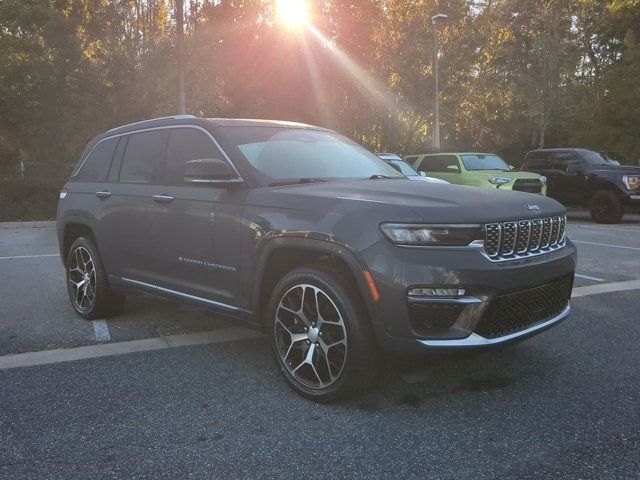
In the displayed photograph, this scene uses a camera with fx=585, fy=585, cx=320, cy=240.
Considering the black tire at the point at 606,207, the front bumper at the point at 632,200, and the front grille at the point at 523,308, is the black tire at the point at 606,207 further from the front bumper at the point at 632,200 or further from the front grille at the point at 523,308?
the front grille at the point at 523,308

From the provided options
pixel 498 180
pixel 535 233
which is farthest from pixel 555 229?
pixel 498 180

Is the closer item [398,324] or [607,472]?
[607,472]

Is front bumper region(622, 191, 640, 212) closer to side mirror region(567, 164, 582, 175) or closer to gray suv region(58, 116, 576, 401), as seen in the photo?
side mirror region(567, 164, 582, 175)

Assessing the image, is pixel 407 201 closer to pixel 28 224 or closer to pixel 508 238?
pixel 508 238

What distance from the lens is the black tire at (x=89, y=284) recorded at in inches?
207

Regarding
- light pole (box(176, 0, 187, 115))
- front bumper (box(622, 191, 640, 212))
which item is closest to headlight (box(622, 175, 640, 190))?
front bumper (box(622, 191, 640, 212))

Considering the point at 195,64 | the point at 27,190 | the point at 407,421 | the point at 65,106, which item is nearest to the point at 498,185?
the point at 195,64

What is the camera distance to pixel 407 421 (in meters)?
3.29

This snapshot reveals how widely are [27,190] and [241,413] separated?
18125 millimetres

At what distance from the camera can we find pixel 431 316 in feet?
10.3

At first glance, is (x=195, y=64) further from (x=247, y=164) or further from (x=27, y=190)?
(x=247, y=164)

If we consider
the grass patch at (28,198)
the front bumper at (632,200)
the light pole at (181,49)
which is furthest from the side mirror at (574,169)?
the grass patch at (28,198)

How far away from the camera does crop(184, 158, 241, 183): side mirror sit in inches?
152

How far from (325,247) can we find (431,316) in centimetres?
71
